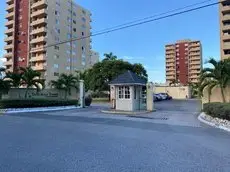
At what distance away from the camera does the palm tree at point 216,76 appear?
19906 millimetres

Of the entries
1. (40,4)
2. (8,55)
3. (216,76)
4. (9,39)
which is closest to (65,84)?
(216,76)

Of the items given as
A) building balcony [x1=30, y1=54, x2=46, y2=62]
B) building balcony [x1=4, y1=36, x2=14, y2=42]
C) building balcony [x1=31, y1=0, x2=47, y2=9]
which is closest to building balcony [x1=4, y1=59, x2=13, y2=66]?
building balcony [x1=4, y1=36, x2=14, y2=42]

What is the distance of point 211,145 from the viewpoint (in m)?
8.34

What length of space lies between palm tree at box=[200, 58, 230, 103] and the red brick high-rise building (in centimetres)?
9816

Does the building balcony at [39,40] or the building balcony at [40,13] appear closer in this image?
the building balcony at [39,40]

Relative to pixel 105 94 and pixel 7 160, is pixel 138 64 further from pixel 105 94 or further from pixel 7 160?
pixel 7 160

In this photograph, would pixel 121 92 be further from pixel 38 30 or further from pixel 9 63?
pixel 9 63

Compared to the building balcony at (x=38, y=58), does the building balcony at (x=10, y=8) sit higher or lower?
higher

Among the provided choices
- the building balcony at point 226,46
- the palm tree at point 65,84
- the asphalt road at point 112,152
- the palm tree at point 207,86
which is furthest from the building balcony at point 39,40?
the asphalt road at point 112,152

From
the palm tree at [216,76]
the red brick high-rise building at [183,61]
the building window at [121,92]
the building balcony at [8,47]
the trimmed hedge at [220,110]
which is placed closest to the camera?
the trimmed hedge at [220,110]

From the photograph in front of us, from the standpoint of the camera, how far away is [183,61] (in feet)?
413

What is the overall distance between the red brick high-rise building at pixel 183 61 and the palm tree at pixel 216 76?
98.2 m

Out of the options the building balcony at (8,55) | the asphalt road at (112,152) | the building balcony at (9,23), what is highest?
the building balcony at (9,23)

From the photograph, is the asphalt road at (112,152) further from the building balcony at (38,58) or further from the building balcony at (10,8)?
the building balcony at (10,8)
